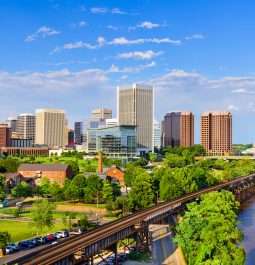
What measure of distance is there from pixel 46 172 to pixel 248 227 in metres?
95.3

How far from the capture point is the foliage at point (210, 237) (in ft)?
211

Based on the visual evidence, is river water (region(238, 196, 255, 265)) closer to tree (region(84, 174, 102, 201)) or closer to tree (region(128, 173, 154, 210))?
tree (region(128, 173, 154, 210))

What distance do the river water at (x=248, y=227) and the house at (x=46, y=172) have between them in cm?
7235

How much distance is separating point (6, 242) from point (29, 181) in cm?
10204

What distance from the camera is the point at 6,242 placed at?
236 feet

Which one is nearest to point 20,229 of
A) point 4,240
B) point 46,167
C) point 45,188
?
point 4,240

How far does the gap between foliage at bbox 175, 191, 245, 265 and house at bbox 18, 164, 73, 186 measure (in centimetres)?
10093

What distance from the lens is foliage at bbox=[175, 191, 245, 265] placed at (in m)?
64.4

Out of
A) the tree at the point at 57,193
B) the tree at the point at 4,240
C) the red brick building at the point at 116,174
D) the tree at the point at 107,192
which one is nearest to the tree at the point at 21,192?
the tree at the point at 57,193

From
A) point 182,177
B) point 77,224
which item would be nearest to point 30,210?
point 77,224

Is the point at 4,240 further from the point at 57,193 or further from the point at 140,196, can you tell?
the point at 57,193

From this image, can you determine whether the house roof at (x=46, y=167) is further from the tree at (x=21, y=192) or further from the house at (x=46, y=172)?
the tree at (x=21, y=192)

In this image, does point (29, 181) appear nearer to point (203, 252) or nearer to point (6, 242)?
point (6, 242)

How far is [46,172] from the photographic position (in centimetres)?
17688
